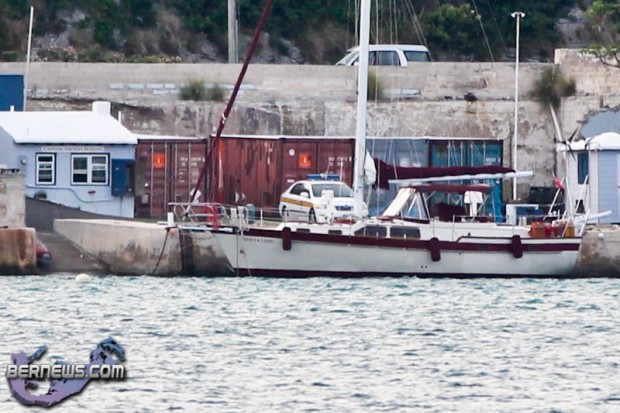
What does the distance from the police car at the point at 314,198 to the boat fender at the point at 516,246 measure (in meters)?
4.16

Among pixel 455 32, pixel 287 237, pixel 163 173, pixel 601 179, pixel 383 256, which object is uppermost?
pixel 455 32

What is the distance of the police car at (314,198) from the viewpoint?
4531 cm

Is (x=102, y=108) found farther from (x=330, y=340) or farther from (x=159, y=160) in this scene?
(x=330, y=340)

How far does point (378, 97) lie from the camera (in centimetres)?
5622

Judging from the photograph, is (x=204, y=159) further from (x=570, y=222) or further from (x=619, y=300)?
(x=619, y=300)

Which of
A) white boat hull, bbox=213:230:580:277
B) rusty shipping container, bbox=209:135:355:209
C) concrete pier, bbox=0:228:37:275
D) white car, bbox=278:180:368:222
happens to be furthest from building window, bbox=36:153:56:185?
white boat hull, bbox=213:230:580:277

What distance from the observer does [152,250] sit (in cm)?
4084

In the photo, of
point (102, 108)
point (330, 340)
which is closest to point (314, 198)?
point (102, 108)

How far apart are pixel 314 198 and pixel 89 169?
219 inches

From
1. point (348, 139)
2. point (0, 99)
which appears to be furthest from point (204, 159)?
point (0, 99)

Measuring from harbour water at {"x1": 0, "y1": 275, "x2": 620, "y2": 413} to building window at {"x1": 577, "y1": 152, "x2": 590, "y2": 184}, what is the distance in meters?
7.80

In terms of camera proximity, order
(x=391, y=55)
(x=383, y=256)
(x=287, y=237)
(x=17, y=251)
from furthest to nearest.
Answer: (x=391, y=55) → (x=383, y=256) → (x=287, y=237) → (x=17, y=251)

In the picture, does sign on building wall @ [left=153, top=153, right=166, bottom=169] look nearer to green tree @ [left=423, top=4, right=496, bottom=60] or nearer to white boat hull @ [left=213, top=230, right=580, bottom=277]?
white boat hull @ [left=213, top=230, right=580, bottom=277]

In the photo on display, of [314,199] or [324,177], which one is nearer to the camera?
[314,199]
